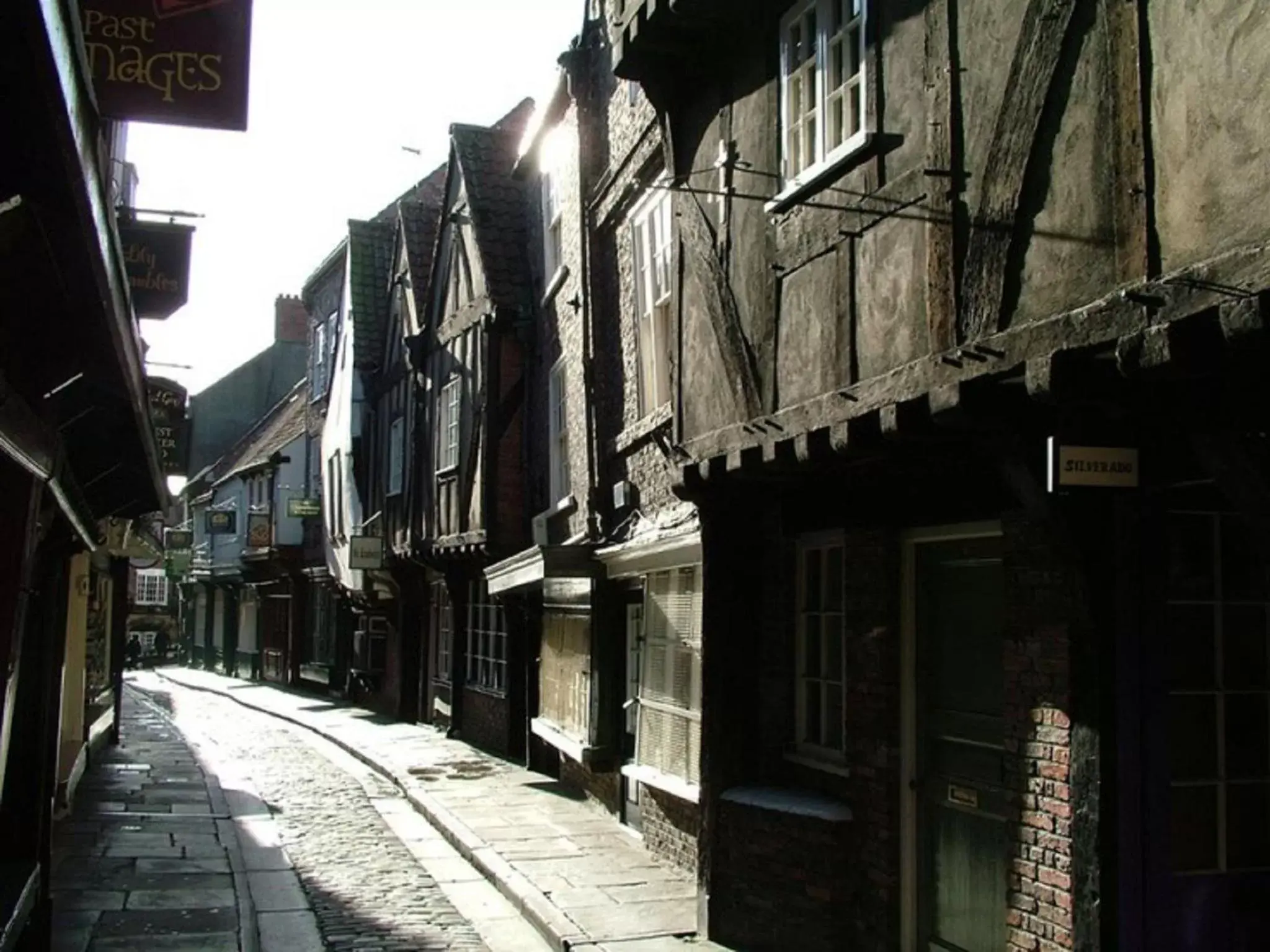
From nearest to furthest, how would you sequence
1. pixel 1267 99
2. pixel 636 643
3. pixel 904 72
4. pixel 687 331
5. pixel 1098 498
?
pixel 1267 99
pixel 1098 498
pixel 904 72
pixel 687 331
pixel 636 643

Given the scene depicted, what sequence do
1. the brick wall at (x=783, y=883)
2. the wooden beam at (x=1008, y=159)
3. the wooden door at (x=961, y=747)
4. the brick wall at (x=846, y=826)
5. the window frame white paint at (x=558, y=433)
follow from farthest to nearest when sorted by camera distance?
the window frame white paint at (x=558, y=433), the brick wall at (x=783, y=883), the brick wall at (x=846, y=826), the wooden door at (x=961, y=747), the wooden beam at (x=1008, y=159)

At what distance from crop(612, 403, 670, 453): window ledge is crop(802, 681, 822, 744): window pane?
319 centimetres

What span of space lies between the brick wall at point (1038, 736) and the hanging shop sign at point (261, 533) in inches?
1153

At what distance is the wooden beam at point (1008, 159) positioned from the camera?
16.5 feet

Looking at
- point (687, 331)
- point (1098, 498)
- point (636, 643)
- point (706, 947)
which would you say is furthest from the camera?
point (636, 643)

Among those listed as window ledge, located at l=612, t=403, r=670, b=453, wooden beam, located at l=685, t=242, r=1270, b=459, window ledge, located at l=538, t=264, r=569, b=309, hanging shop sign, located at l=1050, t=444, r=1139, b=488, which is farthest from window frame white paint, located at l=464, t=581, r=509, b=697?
hanging shop sign, located at l=1050, t=444, r=1139, b=488

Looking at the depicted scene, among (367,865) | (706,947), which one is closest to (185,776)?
(367,865)

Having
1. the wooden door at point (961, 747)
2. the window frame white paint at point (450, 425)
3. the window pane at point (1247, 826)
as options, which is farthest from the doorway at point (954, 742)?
the window frame white paint at point (450, 425)

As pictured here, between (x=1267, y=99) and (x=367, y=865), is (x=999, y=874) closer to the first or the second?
(x=1267, y=99)

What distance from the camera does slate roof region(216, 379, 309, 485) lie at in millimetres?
34938

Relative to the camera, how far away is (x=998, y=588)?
6465 mm

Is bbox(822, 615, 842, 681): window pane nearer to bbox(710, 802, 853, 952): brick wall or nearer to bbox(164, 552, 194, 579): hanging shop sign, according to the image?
bbox(710, 802, 853, 952): brick wall

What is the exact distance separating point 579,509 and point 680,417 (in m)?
5.44

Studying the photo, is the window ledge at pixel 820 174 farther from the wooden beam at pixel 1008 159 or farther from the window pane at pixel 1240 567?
the window pane at pixel 1240 567
